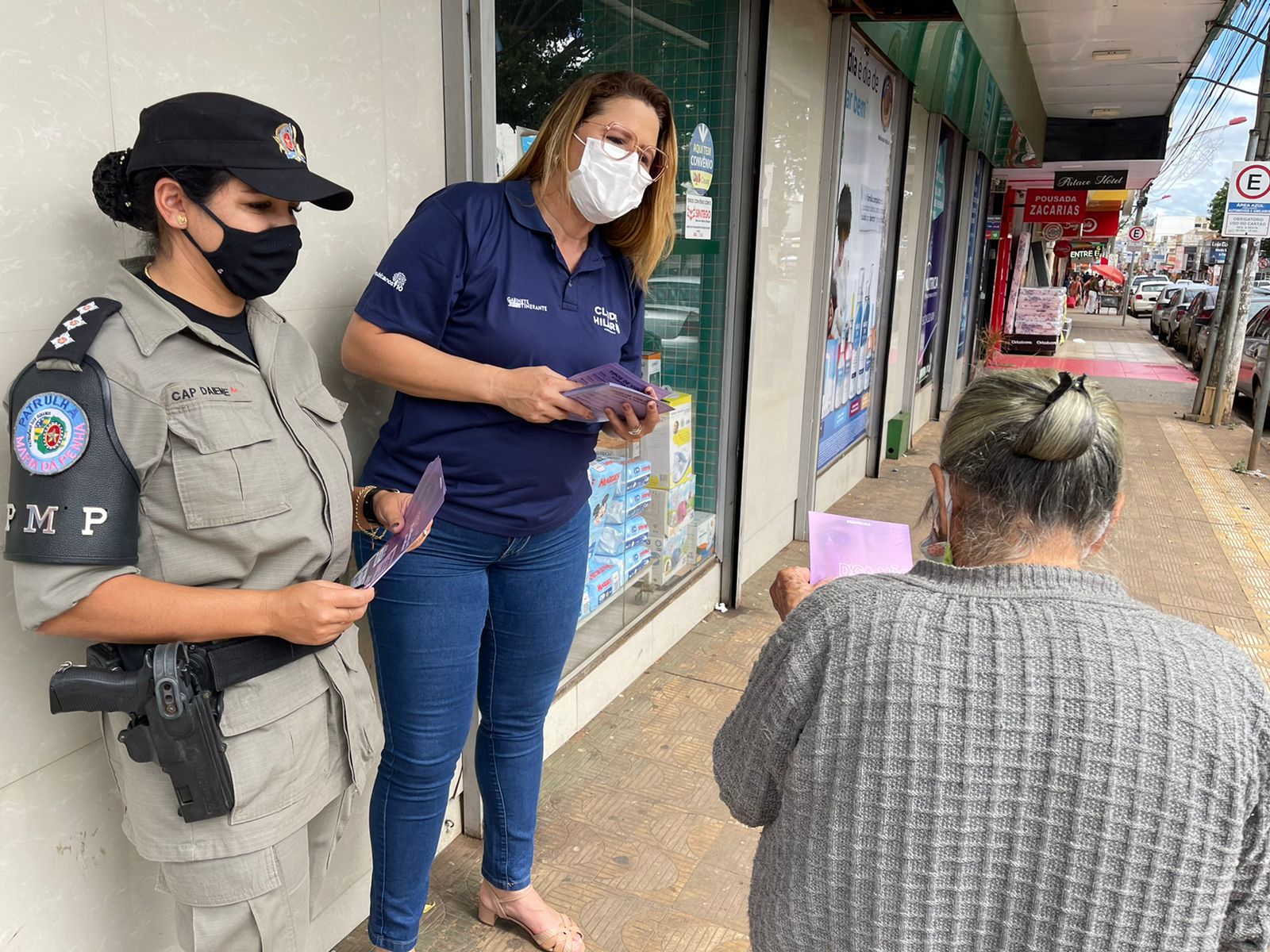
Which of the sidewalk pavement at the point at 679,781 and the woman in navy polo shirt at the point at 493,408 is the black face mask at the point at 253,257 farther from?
the sidewalk pavement at the point at 679,781

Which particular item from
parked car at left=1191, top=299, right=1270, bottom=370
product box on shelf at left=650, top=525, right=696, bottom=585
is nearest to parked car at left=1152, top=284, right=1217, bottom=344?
parked car at left=1191, top=299, right=1270, bottom=370

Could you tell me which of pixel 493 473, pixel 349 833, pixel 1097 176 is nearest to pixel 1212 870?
pixel 493 473

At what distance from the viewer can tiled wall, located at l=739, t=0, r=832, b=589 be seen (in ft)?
14.2

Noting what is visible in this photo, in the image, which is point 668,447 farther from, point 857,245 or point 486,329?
point 857,245

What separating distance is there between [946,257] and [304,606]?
33.9 ft

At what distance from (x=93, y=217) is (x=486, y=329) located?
0.71 meters

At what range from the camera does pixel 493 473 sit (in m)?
1.92

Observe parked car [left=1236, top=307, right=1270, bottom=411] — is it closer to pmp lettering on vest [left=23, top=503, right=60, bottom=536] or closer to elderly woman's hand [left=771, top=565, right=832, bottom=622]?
elderly woman's hand [left=771, top=565, right=832, bottom=622]

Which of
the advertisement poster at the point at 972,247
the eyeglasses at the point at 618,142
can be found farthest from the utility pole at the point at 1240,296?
the eyeglasses at the point at 618,142

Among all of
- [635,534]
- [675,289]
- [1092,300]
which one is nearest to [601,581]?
[635,534]

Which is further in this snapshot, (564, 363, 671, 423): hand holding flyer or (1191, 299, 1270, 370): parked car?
(1191, 299, 1270, 370): parked car

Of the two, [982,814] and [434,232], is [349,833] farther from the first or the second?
[982,814]

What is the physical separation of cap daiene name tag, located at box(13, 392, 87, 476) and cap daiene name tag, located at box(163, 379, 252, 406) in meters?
0.12

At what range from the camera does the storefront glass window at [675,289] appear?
3203mm
